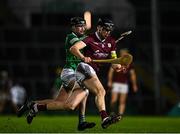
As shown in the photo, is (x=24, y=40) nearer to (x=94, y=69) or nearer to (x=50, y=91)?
(x=50, y=91)

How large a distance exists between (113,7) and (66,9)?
1991 mm

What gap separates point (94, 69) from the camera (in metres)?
16.3

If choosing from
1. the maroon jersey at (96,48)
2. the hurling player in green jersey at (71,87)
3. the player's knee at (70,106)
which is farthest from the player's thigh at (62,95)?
the maroon jersey at (96,48)

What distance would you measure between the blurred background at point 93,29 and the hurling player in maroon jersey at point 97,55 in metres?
14.6

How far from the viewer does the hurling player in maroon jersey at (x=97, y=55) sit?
15945 millimetres

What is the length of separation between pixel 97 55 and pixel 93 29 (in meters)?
17.6

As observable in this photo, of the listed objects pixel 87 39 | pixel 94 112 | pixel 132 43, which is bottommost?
pixel 94 112

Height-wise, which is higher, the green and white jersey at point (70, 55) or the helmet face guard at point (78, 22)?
the helmet face guard at point (78, 22)

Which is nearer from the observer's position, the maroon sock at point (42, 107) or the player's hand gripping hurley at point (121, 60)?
the player's hand gripping hurley at point (121, 60)

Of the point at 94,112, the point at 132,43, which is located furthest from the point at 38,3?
the point at 94,112

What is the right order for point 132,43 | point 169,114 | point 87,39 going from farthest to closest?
point 132,43
point 169,114
point 87,39

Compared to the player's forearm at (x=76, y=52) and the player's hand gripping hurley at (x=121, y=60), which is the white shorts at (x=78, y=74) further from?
the player's forearm at (x=76, y=52)

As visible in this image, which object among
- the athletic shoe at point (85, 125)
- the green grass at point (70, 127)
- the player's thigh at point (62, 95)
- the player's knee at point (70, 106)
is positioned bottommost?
the green grass at point (70, 127)

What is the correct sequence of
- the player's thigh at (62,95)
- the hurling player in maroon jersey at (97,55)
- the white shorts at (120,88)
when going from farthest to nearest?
the white shorts at (120,88)
the player's thigh at (62,95)
the hurling player in maroon jersey at (97,55)
